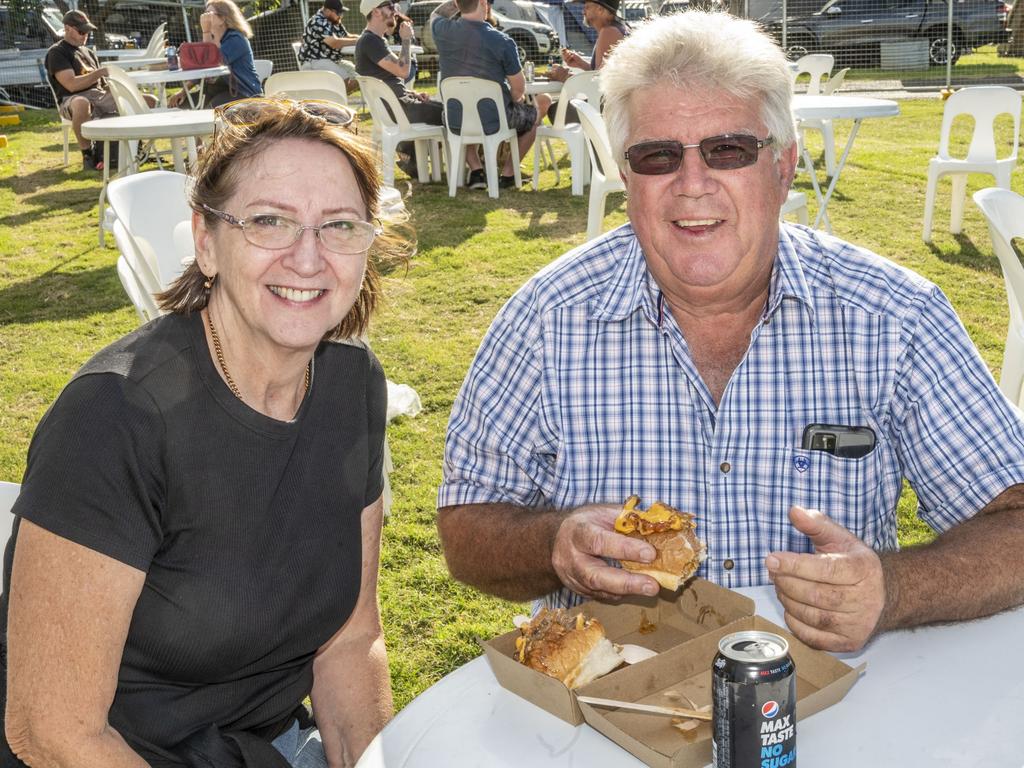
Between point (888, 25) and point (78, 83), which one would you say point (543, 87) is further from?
point (888, 25)

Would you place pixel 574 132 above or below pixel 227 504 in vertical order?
above

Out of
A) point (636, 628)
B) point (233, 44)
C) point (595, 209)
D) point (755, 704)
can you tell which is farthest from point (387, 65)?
point (755, 704)

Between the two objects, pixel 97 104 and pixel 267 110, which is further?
pixel 97 104

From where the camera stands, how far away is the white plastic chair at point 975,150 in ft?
26.9

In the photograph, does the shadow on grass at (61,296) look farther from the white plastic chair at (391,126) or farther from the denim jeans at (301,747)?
the denim jeans at (301,747)

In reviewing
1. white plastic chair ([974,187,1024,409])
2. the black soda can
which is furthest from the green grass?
the black soda can

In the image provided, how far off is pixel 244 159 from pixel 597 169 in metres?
6.31

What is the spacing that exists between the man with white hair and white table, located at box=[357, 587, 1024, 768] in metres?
0.41

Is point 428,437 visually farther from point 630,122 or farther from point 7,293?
point 7,293

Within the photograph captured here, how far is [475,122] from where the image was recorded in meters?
10.3

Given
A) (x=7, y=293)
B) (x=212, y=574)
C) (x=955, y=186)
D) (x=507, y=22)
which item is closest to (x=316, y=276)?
(x=212, y=574)

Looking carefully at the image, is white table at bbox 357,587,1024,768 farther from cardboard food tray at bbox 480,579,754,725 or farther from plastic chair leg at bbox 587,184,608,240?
plastic chair leg at bbox 587,184,608,240

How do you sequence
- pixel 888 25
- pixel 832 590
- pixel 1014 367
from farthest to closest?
pixel 888 25, pixel 1014 367, pixel 832 590

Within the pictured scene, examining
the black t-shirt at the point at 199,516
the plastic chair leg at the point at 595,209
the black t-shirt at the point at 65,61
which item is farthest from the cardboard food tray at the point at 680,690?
the black t-shirt at the point at 65,61
